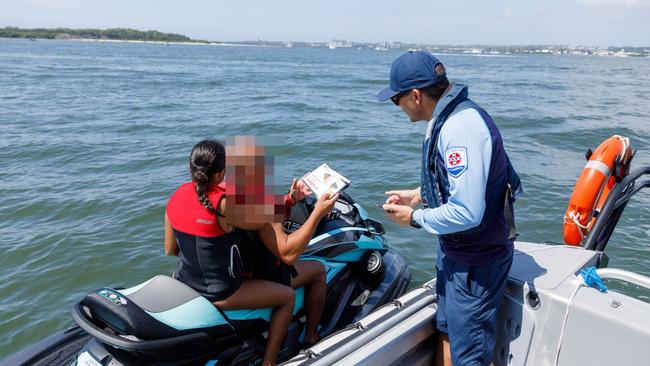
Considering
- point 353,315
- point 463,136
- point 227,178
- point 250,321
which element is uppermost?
Result: point 463,136

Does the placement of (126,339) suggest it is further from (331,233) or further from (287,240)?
(331,233)

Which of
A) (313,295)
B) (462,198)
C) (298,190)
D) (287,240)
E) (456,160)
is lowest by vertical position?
(313,295)

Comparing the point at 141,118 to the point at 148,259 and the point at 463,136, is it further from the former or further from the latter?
the point at 463,136

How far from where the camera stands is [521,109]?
18.7 m

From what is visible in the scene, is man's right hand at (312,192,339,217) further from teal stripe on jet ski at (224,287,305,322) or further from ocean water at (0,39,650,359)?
teal stripe on jet ski at (224,287,305,322)

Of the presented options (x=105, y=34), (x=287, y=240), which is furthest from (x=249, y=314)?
(x=105, y=34)

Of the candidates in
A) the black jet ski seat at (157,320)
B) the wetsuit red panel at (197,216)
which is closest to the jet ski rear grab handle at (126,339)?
the black jet ski seat at (157,320)

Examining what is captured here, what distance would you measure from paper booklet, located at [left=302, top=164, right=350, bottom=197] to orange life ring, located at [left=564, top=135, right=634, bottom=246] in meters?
2.32

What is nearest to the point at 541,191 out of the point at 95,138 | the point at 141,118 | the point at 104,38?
the point at 95,138

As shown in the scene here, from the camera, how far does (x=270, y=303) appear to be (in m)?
2.82

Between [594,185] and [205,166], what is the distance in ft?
10.8

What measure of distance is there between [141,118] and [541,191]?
12047 mm

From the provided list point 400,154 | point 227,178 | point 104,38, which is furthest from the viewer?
point 104,38

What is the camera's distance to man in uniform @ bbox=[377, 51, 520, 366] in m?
2.22
